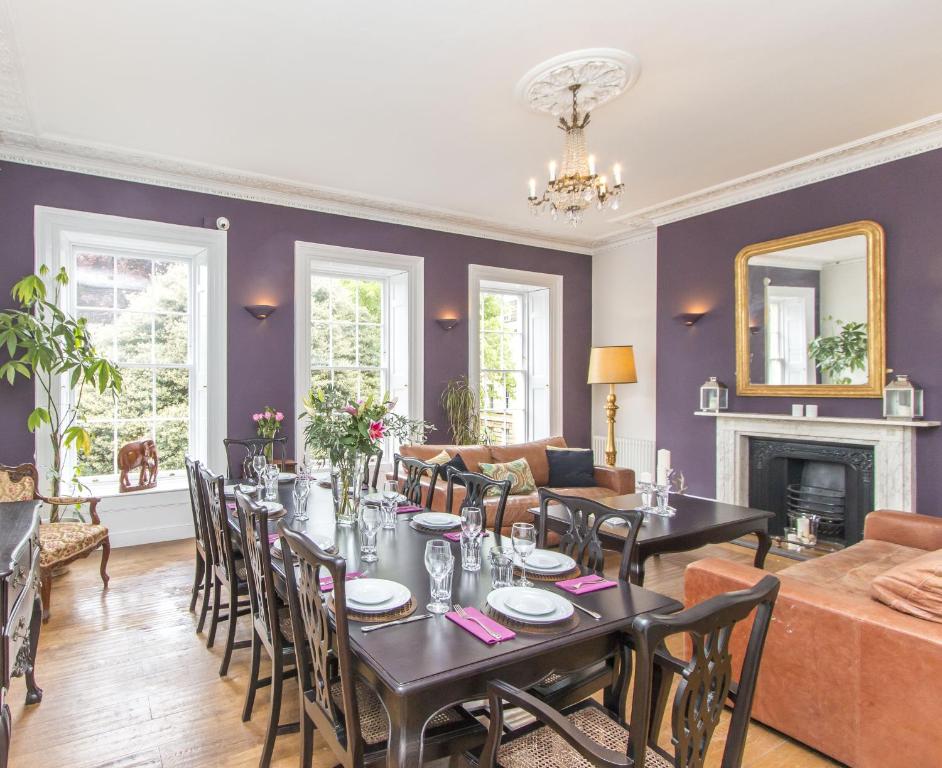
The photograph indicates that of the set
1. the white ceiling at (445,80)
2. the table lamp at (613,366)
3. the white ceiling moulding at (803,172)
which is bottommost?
the table lamp at (613,366)

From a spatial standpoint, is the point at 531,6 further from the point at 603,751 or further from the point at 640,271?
the point at 640,271

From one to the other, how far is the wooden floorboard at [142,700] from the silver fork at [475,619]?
916mm

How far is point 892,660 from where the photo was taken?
6.11ft

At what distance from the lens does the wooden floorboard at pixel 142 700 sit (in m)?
2.12

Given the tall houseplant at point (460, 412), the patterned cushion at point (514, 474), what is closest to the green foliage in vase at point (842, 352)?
the patterned cushion at point (514, 474)

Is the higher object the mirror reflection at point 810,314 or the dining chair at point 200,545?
the mirror reflection at point 810,314

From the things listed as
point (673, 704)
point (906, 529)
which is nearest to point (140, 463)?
point (673, 704)

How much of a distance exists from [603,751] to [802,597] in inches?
52.2

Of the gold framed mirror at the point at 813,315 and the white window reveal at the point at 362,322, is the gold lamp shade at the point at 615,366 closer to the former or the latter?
the gold framed mirror at the point at 813,315

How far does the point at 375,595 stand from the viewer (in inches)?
68.8

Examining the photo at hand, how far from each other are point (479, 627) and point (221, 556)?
1.77 meters

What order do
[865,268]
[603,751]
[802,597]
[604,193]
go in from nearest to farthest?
[603,751] < [802,597] < [604,193] < [865,268]

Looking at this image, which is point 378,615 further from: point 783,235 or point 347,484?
point 783,235

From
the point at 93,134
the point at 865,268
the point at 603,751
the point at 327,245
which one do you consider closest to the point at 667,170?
the point at 865,268
